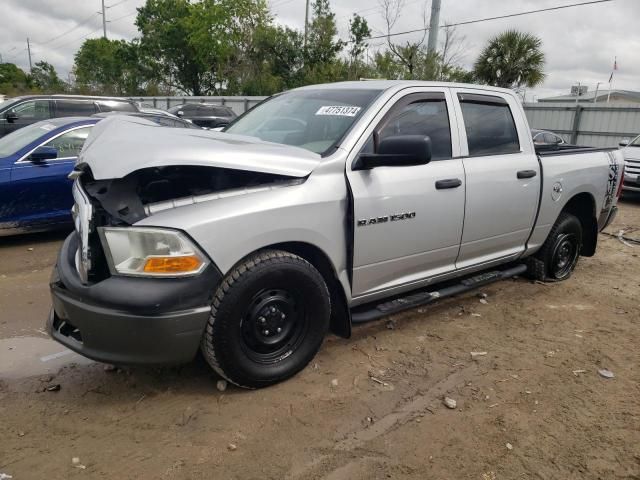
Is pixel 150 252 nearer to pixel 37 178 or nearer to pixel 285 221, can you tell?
pixel 285 221

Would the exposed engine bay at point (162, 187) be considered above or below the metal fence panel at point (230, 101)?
below

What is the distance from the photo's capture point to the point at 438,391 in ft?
10.1

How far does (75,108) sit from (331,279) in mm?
9319

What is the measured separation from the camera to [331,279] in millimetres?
3174

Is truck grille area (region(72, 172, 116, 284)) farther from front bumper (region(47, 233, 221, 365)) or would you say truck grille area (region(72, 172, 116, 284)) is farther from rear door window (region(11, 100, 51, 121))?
rear door window (region(11, 100, 51, 121))

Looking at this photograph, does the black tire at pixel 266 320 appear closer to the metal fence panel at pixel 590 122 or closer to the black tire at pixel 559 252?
the black tire at pixel 559 252

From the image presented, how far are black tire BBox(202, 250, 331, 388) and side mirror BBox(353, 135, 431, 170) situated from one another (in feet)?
2.39

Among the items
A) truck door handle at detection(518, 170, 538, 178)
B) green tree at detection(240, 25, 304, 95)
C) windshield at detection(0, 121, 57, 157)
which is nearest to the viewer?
truck door handle at detection(518, 170, 538, 178)

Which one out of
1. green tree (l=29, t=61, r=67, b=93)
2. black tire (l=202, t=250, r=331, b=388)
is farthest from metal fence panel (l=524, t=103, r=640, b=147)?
green tree (l=29, t=61, r=67, b=93)

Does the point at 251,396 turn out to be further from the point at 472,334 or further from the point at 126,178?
the point at 472,334

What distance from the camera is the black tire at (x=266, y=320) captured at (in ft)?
8.69

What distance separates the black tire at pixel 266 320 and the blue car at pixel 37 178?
13.5 ft

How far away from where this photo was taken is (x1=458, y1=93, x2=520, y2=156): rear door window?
3900 mm

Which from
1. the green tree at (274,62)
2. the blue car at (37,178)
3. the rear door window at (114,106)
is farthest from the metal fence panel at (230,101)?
the blue car at (37,178)
